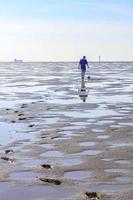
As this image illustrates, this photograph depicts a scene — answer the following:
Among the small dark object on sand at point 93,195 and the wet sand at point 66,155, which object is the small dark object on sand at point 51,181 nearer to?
the wet sand at point 66,155

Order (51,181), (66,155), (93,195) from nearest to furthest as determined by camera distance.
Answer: (93,195), (51,181), (66,155)

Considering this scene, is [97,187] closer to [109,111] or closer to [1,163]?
[1,163]

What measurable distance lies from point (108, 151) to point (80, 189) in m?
3.43

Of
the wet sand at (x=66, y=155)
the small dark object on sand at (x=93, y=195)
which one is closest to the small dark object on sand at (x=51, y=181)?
the wet sand at (x=66, y=155)

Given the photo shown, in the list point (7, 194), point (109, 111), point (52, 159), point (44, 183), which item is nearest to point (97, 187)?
point (44, 183)

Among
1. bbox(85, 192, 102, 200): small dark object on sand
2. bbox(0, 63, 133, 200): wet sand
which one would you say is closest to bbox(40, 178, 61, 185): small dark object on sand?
bbox(0, 63, 133, 200): wet sand

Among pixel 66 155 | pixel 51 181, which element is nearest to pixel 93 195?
pixel 51 181

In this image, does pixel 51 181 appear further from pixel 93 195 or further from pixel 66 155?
pixel 66 155

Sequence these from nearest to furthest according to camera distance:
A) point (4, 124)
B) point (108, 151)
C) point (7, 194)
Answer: point (7, 194) < point (108, 151) < point (4, 124)

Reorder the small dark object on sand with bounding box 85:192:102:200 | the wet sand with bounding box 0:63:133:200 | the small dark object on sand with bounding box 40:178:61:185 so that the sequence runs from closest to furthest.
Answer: the small dark object on sand with bounding box 85:192:102:200 < the wet sand with bounding box 0:63:133:200 < the small dark object on sand with bounding box 40:178:61:185

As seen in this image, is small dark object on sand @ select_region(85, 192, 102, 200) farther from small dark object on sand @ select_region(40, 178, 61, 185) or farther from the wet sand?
small dark object on sand @ select_region(40, 178, 61, 185)

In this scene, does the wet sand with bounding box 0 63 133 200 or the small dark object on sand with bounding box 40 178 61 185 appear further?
the small dark object on sand with bounding box 40 178 61 185

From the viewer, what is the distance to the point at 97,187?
8289 mm

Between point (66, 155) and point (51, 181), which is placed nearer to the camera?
point (51, 181)
